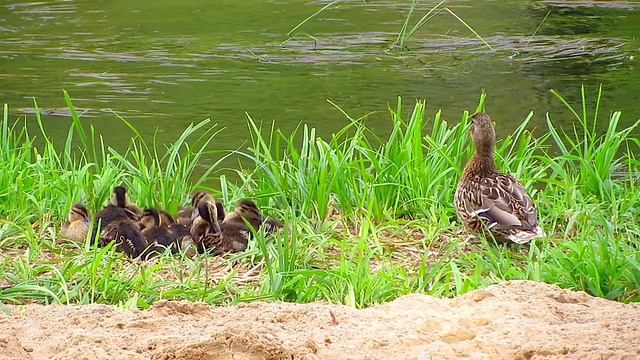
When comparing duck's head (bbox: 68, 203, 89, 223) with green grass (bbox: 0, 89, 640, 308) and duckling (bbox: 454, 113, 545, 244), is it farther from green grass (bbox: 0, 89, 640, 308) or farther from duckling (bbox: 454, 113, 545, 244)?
duckling (bbox: 454, 113, 545, 244)

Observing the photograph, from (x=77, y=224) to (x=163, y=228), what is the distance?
49 cm

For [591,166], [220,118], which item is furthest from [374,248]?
[220,118]

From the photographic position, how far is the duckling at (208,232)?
557cm

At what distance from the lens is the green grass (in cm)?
488

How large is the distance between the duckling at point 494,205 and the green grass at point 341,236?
104 mm

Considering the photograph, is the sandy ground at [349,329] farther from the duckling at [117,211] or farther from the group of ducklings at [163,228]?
the duckling at [117,211]

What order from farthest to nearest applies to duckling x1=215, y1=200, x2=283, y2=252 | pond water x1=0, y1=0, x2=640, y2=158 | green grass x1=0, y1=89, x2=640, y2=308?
1. pond water x1=0, y1=0, x2=640, y2=158
2. duckling x1=215, y1=200, x2=283, y2=252
3. green grass x1=0, y1=89, x2=640, y2=308

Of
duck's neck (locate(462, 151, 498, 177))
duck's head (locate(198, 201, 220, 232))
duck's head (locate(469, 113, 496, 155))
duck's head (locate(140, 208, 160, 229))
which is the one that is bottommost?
duck's head (locate(140, 208, 160, 229))

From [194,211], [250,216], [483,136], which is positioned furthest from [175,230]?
[483,136]

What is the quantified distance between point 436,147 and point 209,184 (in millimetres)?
2222

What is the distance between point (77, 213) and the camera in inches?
227

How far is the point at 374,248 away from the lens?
5.53 metres

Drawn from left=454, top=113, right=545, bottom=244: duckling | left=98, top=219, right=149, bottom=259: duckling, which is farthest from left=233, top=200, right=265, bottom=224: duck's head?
left=454, top=113, right=545, bottom=244: duckling

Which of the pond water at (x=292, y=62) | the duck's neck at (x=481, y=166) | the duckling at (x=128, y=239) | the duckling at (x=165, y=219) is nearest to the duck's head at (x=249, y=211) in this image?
the duckling at (x=165, y=219)
